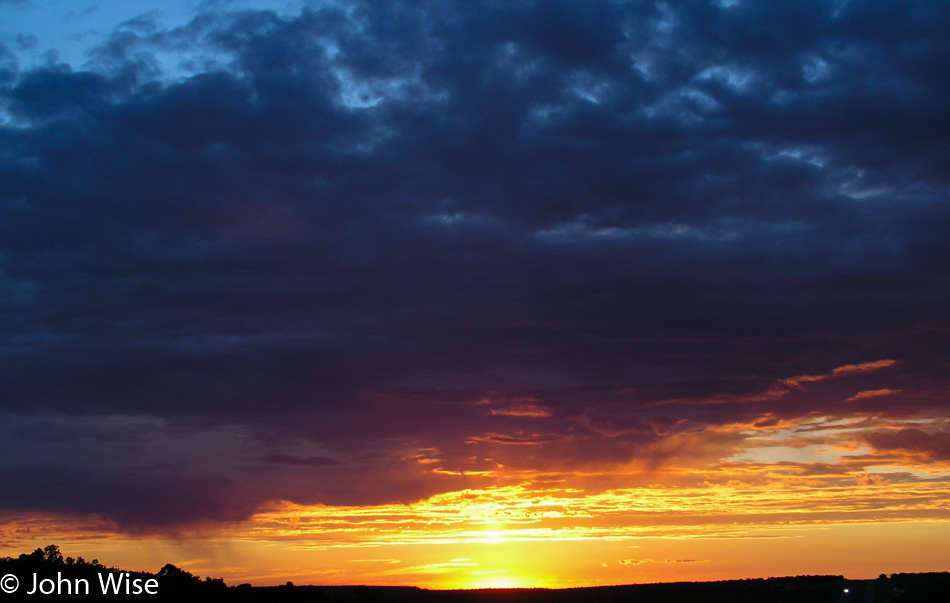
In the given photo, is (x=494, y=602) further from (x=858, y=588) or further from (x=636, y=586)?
(x=858, y=588)

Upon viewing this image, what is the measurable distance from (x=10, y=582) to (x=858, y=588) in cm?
14519

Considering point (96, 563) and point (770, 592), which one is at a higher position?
point (96, 563)

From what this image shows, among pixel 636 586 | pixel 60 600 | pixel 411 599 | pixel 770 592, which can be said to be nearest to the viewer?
pixel 60 600

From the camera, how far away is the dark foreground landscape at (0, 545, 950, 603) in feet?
223

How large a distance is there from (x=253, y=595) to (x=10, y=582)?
2535cm

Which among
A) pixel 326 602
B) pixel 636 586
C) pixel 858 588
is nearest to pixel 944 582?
pixel 858 588

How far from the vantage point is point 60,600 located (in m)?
61.8

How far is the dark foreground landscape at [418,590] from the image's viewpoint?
6806 centimetres

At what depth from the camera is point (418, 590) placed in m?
152

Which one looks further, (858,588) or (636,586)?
(636,586)

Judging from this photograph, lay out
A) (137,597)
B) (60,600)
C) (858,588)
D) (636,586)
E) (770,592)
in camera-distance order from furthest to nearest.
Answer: (636,586) → (858,588) → (770,592) → (137,597) → (60,600)

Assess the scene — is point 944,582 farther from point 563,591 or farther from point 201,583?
point 201,583

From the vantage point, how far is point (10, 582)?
6372cm

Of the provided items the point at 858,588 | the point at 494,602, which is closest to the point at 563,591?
the point at 494,602
